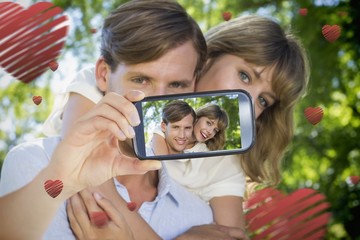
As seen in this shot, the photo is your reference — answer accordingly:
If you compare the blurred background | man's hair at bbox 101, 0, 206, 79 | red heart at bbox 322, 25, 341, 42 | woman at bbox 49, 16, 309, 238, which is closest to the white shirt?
woman at bbox 49, 16, 309, 238

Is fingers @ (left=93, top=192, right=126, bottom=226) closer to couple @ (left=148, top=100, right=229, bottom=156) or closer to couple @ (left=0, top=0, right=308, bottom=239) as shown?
couple @ (left=0, top=0, right=308, bottom=239)

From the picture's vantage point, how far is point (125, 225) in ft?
3.02

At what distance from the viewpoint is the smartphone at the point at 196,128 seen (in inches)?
28.7

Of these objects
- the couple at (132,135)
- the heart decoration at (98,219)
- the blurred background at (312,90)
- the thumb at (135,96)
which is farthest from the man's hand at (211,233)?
the blurred background at (312,90)

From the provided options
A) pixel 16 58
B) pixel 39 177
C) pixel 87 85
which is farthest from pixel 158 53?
pixel 16 58

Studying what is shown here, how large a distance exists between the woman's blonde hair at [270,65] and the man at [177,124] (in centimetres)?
42

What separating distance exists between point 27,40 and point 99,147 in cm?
86

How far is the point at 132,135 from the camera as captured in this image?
0.70 meters

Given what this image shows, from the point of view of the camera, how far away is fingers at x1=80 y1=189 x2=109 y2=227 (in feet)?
2.97

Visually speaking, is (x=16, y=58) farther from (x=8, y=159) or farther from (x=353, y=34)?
(x=353, y=34)

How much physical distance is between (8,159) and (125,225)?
0.19m

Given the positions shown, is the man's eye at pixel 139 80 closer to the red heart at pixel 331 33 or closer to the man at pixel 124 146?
the man at pixel 124 146

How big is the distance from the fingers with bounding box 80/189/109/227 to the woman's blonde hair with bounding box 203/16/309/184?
371 mm

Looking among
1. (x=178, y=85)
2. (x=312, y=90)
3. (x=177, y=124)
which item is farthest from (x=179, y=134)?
(x=312, y=90)
